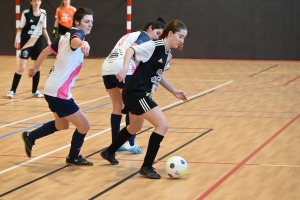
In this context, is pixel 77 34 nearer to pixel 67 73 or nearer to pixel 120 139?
pixel 67 73

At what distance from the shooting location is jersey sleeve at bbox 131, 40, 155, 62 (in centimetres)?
541

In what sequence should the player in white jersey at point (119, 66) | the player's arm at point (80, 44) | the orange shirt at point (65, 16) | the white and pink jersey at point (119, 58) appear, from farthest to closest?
the orange shirt at point (65, 16) < the white and pink jersey at point (119, 58) < the player in white jersey at point (119, 66) < the player's arm at point (80, 44)

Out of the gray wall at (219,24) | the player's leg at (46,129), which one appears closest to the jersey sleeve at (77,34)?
the player's leg at (46,129)

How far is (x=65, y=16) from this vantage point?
16.4 metres

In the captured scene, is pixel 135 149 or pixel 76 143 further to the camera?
pixel 135 149

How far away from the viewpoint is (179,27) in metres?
5.45

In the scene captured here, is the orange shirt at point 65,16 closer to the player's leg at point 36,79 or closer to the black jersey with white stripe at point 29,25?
the black jersey with white stripe at point 29,25

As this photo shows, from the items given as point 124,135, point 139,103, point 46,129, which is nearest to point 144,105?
point 139,103

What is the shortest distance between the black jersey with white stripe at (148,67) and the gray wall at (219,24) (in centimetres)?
1277

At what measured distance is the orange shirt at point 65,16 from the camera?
53.4 feet

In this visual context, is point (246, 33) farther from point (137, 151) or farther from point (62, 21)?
point (137, 151)

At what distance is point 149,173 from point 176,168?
0.81ft

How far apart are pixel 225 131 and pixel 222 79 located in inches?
233

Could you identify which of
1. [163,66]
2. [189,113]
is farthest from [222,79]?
[163,66]
